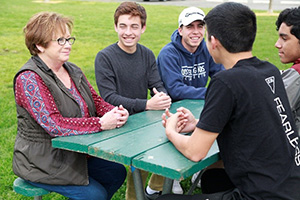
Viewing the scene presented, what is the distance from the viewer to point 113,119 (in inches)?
115

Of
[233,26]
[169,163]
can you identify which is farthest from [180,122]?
[233,26]

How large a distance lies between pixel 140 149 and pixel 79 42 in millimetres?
9394

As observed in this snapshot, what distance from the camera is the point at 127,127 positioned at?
9.82ft

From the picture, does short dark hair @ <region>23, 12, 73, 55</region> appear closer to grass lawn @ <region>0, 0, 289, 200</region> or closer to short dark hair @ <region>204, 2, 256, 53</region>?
short dark hair @ <region>204, 2, 256, 53</region>

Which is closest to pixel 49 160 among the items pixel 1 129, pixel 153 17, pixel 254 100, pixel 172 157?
pixel 172 157

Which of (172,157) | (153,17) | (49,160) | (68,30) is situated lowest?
(153,17)

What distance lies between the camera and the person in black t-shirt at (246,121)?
7.32 ft

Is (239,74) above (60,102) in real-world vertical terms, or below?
above

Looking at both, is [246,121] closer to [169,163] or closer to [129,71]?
[169,163]

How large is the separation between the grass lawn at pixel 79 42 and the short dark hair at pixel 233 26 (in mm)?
2225

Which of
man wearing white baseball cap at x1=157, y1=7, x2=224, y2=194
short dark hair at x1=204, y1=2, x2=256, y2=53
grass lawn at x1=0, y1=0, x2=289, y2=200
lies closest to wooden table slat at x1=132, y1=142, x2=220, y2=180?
short dark hair at x1=204, y1=2, x2=256, y2=53

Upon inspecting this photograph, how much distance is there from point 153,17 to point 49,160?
15.3 m

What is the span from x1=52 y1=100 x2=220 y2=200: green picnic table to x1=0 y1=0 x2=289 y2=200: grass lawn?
132 cm

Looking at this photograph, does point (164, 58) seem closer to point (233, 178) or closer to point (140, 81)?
point (140, 81)
